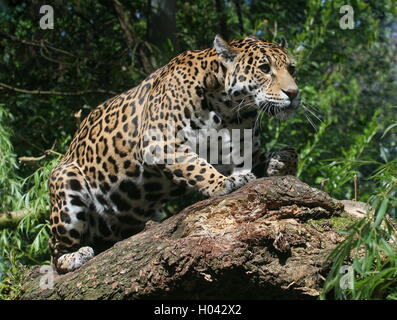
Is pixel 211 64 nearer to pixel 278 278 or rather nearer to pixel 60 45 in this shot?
pixel 278 278

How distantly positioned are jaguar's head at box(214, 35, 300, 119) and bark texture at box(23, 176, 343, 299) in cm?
108

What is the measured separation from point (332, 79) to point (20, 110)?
7.05m

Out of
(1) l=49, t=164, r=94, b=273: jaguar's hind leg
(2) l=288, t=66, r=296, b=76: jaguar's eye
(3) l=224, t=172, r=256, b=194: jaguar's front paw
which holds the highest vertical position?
(2) l=288, t=66, r=296, b=76: jaguar's eye

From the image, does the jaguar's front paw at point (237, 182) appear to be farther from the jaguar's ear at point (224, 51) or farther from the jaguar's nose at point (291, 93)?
the jaguar's ear at point (224, 51)

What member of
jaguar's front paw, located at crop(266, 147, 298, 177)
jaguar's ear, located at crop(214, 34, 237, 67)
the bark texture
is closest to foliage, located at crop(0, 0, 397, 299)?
jaguar's front paw, located at crop(266, 147, 298, 177)

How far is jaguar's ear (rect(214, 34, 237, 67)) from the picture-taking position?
7562 millimetres

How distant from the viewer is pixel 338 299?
5469 millimetres

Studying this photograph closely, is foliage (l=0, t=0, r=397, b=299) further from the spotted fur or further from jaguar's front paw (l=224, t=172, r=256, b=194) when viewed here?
jaguar's front paw (l=224, t=172, r=256, b=194)

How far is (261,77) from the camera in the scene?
7344 millimetres

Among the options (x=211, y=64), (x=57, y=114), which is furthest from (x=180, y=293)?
(x=57, y=114)

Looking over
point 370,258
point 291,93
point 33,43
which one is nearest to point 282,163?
point 291,93

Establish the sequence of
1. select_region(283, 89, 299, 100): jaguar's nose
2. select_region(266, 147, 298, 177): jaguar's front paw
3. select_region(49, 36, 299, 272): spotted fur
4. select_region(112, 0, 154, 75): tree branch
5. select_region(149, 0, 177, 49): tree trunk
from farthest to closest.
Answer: select_region(149, 0, 177, 49): tree trunk
select_region(112, 0, 154, 75): tree branch
select_region(266, 147, 298, 177): jaguar's front paw
select_region(49, 36, 299, 272): spotted fur
select_region(283, 89, 299, 100): jaguar's nose

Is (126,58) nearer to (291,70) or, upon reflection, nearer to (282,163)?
(291,70)

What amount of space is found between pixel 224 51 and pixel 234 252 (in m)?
2.52
